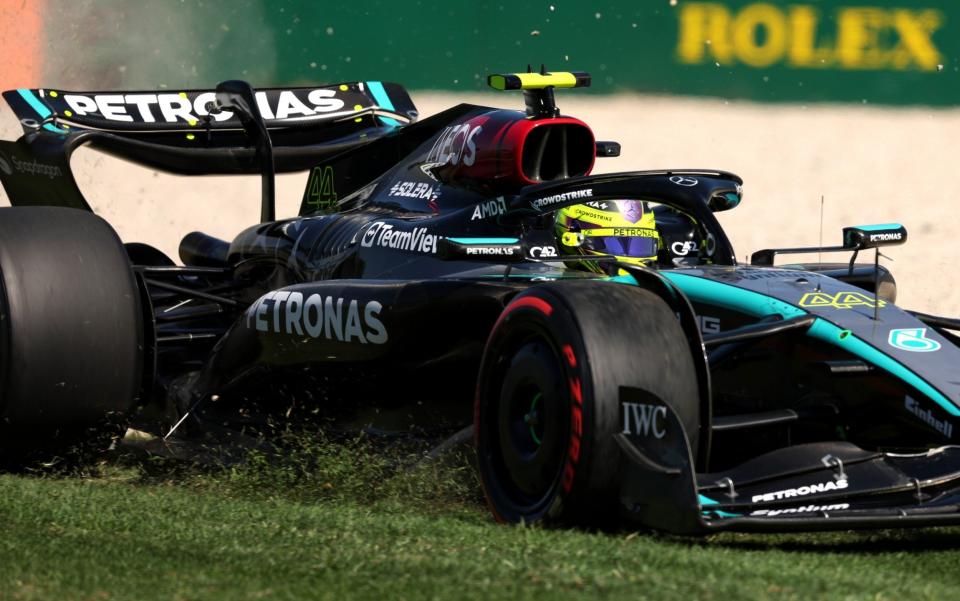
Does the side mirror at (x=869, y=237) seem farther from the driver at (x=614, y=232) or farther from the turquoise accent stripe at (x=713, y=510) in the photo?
the turquoise accent stripe at (x=713, y=510)

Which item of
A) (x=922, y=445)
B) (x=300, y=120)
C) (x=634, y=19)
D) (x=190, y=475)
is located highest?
(x=634, y=19)

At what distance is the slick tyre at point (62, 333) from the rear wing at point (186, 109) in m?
1.72

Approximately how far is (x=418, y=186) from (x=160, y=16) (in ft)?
18.2

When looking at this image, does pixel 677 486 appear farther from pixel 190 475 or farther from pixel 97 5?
pixel 97 5

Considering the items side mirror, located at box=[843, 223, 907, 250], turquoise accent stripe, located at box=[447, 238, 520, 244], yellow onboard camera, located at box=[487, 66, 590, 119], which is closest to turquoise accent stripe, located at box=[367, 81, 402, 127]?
yellow onboard camera, located at box=[487, 66, 590, 119]

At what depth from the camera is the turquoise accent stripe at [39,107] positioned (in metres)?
6.68

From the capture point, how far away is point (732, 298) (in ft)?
14.2

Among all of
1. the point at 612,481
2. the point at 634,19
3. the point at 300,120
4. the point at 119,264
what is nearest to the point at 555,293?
Result: the point at 612,481

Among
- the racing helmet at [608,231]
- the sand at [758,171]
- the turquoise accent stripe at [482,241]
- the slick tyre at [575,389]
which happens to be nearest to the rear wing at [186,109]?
the racing helmet at [608,231]

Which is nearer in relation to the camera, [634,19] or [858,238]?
[858,238]

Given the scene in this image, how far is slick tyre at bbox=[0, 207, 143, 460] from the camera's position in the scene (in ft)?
16.0

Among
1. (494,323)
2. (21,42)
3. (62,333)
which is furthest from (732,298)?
(21,42)

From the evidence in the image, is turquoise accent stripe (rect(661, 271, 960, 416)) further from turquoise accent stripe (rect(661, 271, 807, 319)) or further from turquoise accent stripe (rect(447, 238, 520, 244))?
turquoise accent stripe (rect(447, 238, 520, 244))

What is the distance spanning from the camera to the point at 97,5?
35.3 ft
